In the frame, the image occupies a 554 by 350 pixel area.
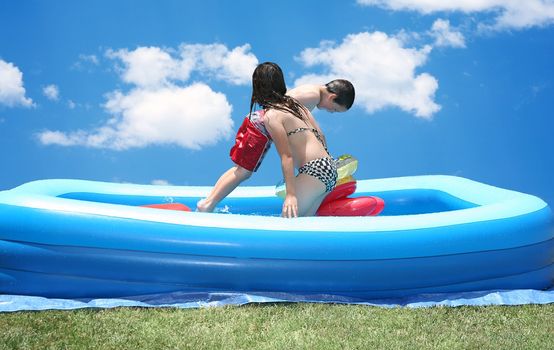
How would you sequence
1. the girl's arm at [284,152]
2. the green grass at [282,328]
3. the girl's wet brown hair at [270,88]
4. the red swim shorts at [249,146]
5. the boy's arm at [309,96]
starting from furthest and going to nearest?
the boy's arm at [309,96] → the red swim shorts at [249,146] → the girl's wet brown hair at [270,88] → the girl's arm at [284,152] → the green grass at [282,328]

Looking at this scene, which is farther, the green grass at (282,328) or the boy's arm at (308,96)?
the boy's arm at (308,96)

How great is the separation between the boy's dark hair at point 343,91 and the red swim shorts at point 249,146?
1.71 ft

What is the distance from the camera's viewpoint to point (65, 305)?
3309mm

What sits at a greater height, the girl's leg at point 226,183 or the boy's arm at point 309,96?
the boy's arm at point 309,96

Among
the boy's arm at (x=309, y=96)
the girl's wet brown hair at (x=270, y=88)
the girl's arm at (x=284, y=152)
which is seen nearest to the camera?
the girl's arm at (x=284, y=152)

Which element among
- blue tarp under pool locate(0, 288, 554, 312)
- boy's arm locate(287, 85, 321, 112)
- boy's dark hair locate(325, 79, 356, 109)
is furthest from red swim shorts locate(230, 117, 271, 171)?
blue tarp under pool locate(0, 288, 554, 312)

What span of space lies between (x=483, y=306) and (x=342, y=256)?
2.59ft

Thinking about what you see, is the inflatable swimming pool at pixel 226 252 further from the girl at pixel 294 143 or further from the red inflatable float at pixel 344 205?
the red inflatable float at pixel 344 205

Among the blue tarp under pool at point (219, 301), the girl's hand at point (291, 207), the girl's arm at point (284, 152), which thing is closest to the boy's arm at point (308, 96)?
the girl's arm at point (284, 152)

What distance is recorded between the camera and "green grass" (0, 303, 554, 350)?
9.12ft

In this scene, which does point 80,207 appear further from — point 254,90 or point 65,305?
point 254,90

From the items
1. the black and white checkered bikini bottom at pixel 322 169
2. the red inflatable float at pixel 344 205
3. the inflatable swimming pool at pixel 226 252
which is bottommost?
the inflatable swimming pool at pixel 226 252

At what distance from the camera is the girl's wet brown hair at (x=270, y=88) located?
3.70m

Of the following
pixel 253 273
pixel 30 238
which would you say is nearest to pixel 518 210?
pixel 253 273
